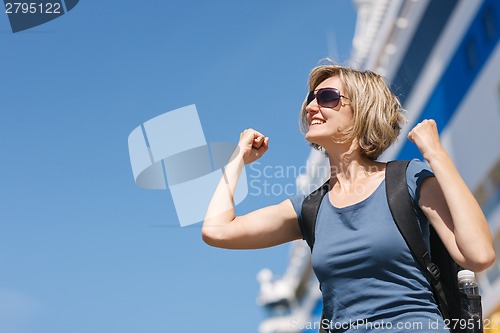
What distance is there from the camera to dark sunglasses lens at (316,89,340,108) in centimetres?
300

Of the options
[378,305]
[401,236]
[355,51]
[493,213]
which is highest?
[401,236]

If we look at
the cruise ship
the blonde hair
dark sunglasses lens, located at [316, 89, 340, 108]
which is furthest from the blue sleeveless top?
the cruise ship

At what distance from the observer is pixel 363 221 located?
108 inches

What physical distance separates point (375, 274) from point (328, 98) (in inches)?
27.9

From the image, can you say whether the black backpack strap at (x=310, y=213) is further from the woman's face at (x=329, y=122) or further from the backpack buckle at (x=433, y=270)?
the backpack buckle at (x=433, y=270)

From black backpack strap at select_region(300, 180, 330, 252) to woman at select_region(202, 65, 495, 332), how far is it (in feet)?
0.11

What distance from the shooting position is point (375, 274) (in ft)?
8.73

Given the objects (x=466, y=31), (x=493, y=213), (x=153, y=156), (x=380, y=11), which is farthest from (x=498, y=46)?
(x=153, y=156)

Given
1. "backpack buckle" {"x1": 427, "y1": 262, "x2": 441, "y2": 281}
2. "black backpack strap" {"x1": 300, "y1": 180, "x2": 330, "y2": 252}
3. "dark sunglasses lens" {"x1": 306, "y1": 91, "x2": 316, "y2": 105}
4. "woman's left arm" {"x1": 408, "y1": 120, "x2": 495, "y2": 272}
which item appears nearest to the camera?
"woman's left arm" {"x1": 408, "y1": 120, "x2": 495, "y2": 272}

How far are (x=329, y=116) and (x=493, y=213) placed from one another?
1506cm

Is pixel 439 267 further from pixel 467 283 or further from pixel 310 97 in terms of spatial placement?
pixel 310 97

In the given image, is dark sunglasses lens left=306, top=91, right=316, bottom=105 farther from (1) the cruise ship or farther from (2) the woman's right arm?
(1) the cruise ship

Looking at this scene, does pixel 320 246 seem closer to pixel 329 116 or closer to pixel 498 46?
pixel 329 116

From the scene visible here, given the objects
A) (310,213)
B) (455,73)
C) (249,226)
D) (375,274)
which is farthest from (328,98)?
(455,73)
